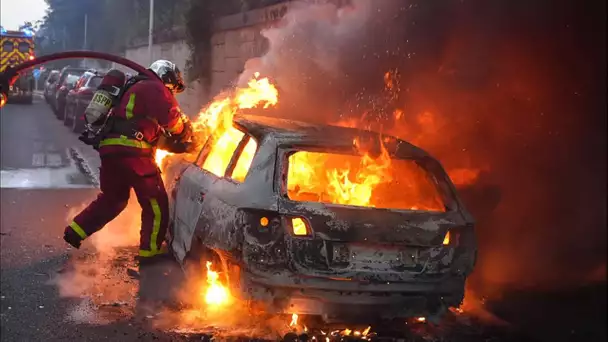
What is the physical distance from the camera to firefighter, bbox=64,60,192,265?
5699 millimetres

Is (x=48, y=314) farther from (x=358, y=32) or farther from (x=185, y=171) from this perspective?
(x=358, y=32)

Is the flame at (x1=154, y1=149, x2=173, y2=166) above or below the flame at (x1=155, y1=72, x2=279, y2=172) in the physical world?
below

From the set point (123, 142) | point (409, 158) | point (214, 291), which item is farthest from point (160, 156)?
point (409, 158)

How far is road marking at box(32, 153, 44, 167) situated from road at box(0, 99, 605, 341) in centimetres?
378

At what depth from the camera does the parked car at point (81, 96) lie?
18.2 metres

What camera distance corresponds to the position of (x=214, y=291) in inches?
189

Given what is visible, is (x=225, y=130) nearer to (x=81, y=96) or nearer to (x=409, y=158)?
(x=409, y=158)

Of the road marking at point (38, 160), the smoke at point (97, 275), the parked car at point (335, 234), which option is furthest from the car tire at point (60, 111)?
the parked car at point (335, 234)

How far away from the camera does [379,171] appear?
16.4 ft

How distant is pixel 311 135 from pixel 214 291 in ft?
4.25

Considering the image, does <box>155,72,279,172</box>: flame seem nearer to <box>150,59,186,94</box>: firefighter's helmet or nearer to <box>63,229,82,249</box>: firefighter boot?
<box>150,59,186,94</box>: firefighter's helmet

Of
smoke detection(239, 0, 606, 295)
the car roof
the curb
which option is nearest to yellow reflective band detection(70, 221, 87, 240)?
the car roof

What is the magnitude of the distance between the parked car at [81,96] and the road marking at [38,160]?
167 inches

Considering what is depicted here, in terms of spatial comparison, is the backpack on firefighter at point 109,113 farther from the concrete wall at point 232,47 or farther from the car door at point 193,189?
the concrete wall at point 232,47
